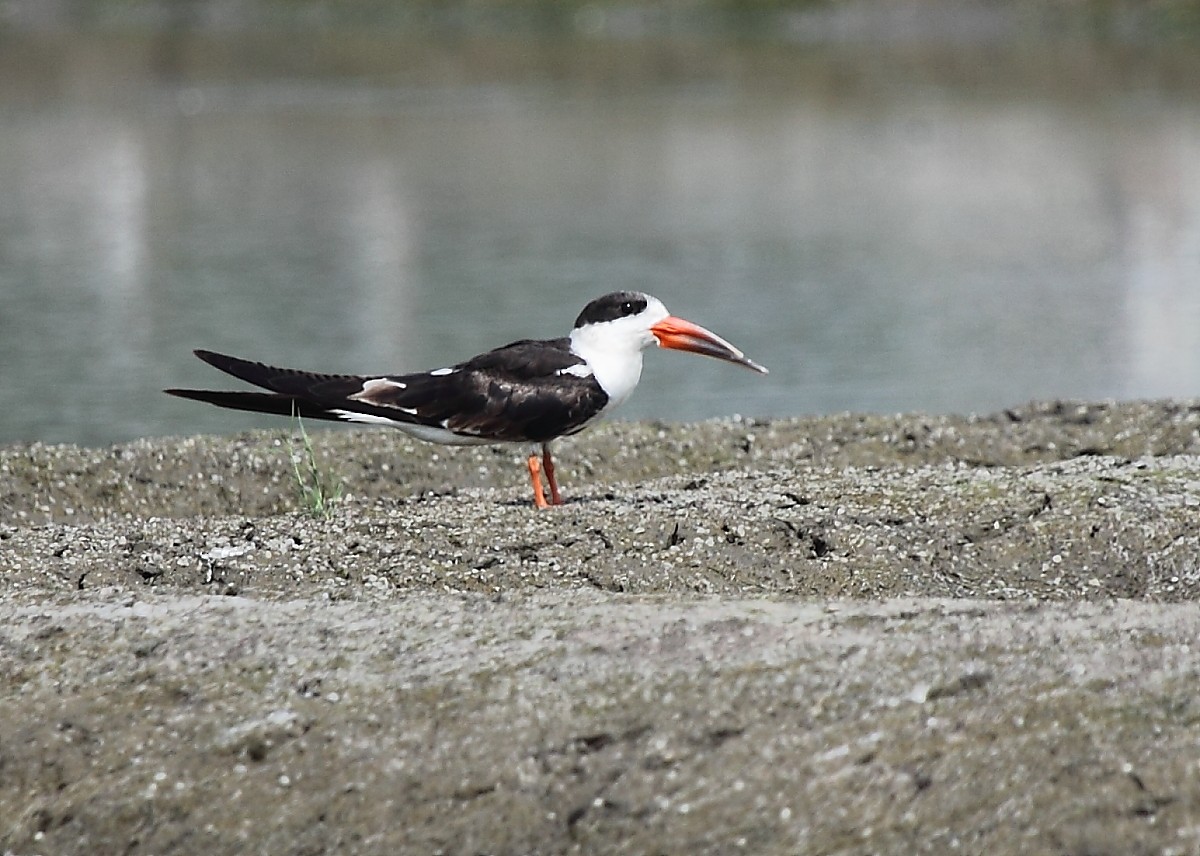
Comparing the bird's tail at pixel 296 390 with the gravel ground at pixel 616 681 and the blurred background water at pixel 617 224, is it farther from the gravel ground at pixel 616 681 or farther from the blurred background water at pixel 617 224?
the blurred background water at pixel 617 224

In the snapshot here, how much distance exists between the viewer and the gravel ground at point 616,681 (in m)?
3.41

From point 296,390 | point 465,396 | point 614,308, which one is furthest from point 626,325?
point 296,390

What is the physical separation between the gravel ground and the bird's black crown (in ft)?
2.05

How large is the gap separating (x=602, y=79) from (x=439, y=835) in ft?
122

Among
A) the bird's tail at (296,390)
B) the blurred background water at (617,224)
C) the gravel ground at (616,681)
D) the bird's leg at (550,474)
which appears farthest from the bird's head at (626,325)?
the blurred background water at (617,224)

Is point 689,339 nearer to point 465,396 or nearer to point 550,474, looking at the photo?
point 550,474

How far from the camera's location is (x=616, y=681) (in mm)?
3734

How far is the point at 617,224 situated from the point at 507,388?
1392 cm

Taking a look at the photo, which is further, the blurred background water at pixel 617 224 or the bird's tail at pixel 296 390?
the blurred background water at pixel 617 224

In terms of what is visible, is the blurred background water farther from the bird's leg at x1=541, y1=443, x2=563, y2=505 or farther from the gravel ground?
the gravel ground

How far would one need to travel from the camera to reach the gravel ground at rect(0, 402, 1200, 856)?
3.41m

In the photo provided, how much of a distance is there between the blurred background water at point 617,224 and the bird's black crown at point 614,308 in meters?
4.92

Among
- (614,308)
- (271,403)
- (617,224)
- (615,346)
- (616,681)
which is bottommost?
(617,224)

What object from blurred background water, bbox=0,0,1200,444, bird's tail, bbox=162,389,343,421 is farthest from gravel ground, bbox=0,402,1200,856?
blurred background water, bbox=0,0,1200,444
